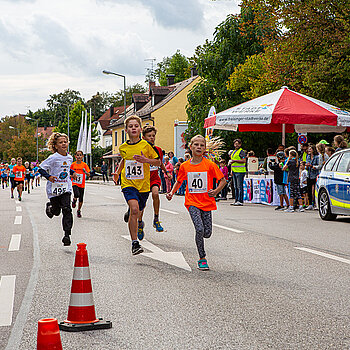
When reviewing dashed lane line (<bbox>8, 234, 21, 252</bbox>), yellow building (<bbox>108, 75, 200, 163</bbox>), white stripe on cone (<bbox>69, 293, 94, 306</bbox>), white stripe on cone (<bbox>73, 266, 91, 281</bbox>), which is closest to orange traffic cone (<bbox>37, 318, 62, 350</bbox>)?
A: white stripe on cone (<bbox>69, 293, 94, 306</bbox>)

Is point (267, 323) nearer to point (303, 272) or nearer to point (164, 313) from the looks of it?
point (164, 313)

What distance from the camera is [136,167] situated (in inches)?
343

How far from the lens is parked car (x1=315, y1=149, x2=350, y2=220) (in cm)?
1360

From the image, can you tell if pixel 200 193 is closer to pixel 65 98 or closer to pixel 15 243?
pixel 15 243

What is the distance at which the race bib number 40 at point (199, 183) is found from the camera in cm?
784

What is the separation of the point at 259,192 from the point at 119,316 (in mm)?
16284

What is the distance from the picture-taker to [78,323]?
4840mm

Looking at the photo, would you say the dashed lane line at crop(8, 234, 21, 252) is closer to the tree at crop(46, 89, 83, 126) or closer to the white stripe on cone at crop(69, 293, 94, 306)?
the white stripe on cone at crop(69, 293, 94, 306)

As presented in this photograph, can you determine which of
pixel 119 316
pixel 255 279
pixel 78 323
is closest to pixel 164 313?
pixel 119 316

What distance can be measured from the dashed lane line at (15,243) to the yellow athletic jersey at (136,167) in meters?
2.22

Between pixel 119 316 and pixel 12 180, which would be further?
pixel 12 180

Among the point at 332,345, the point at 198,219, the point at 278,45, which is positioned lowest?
the point at 332,345

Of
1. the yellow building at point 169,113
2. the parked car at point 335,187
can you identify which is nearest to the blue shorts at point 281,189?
the parked car at point 335,187

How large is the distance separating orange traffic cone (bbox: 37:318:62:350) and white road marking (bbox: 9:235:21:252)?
669 cm
